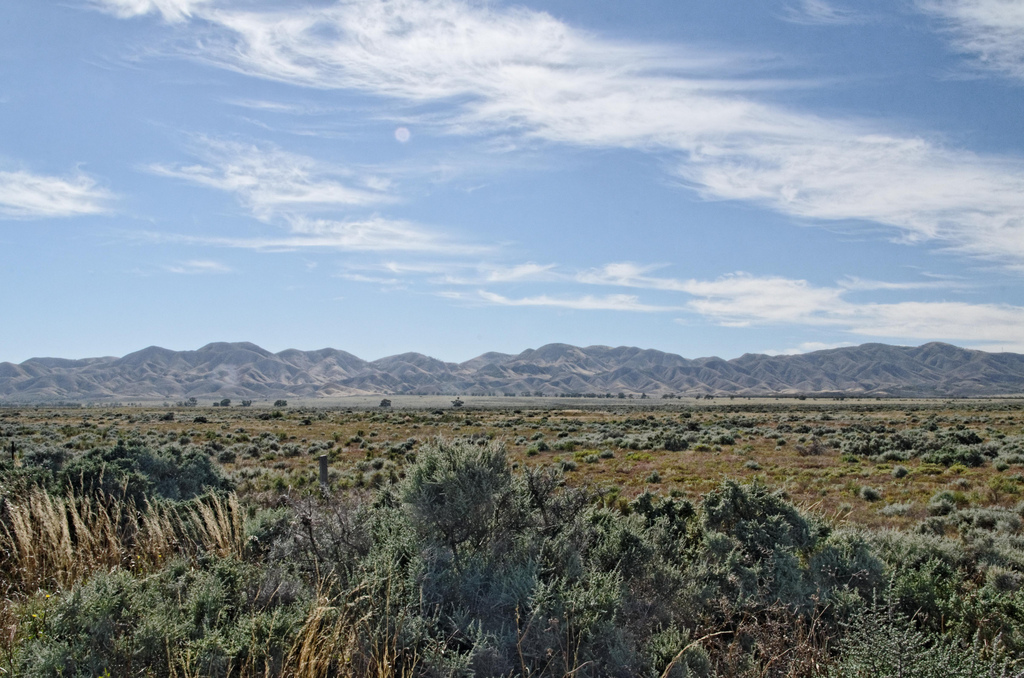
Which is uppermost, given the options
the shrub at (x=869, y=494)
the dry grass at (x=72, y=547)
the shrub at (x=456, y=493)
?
the shrub at (x=456, y=493)

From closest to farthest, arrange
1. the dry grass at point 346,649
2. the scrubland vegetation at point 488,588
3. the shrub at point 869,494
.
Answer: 1. the dry grass at point 346,649
2. the scrubland vegetation at point 488,588
3. the shrub at point 869,494

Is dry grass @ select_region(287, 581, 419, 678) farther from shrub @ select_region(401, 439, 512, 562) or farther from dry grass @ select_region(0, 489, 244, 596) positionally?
dry grass @ select_region(0, 489, 244, 596)

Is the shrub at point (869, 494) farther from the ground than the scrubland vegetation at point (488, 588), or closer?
closer

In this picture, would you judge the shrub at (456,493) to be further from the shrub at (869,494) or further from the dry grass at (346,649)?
the shrub at (869,494)

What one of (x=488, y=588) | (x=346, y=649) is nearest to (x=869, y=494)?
(x=488, y=588)

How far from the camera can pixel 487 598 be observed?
14.4ft

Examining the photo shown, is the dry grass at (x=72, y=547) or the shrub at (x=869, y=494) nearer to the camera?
the dry grass at (x=72, y=547)

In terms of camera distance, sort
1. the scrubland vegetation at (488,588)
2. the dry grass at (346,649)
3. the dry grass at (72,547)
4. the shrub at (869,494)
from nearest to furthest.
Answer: the dry grass at (346,649) → the scrubland vegetation at (488,588) → the dry grass at (72,547) → the shrub at (869,494)

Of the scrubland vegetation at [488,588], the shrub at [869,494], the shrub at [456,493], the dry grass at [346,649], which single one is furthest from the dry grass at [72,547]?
the shrub at [869,494]

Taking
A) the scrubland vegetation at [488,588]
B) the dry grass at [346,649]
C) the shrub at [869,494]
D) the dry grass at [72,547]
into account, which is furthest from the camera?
the shrub at [869,494]

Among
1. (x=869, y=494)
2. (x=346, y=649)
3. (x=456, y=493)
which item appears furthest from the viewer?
(x=869, y=494)

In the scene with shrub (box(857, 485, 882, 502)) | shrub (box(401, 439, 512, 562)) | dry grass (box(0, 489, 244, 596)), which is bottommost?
shrub (box(857, 485, 882, 502))

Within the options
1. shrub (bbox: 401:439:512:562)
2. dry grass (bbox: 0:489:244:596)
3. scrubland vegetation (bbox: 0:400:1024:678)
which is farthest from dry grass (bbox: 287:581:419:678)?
dry grass (bbox: 0:489:244:596)

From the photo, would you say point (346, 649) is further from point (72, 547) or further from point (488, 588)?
point (72, 547)
